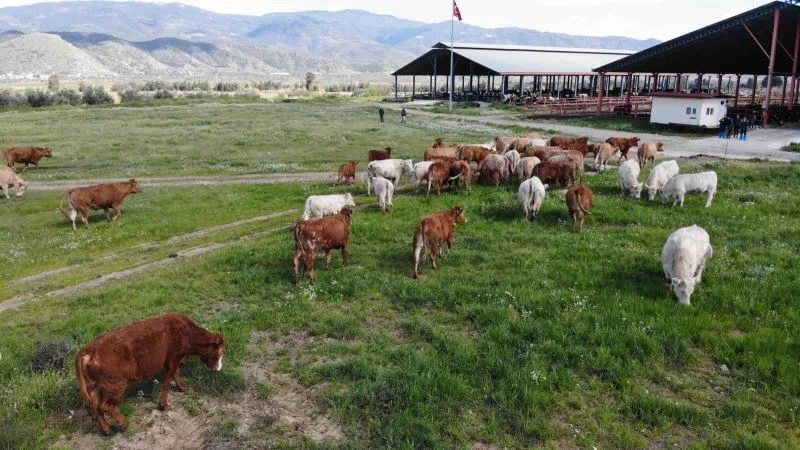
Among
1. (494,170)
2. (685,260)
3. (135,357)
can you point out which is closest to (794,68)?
(494,170)

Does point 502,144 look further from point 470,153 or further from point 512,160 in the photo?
point 512,160

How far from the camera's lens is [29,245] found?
17562mm

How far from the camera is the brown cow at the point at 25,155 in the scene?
31.1 metres

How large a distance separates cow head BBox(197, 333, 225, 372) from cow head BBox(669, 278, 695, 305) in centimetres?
856

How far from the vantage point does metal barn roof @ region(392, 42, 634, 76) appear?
244ft

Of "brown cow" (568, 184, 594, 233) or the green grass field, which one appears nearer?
the green grass field

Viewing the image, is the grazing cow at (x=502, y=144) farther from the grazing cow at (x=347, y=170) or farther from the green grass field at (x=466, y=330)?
the green grass field at (x=466, y=330)

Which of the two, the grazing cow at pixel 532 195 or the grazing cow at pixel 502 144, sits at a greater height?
the grazing cow at pixel 502 144

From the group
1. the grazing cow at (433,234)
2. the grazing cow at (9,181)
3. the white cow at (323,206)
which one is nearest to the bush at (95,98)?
the grazing cow at (9,181)

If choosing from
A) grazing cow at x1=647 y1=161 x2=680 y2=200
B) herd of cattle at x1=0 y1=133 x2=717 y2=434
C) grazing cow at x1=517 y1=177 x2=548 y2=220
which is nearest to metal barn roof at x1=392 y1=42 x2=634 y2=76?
herd of cattle at x1=0 y1=133 x2=717 y2=434

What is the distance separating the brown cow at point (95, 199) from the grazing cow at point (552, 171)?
1526 cm

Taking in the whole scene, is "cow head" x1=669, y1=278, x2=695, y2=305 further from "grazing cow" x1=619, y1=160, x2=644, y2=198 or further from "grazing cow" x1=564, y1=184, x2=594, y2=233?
"grazing cow" x1=619, y1=160, x2=644, y2=198

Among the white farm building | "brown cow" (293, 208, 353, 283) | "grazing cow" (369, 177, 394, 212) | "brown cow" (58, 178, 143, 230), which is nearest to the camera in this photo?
"brown cow" (293, 208, 353, 283)

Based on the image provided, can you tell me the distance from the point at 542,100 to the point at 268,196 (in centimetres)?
5364
